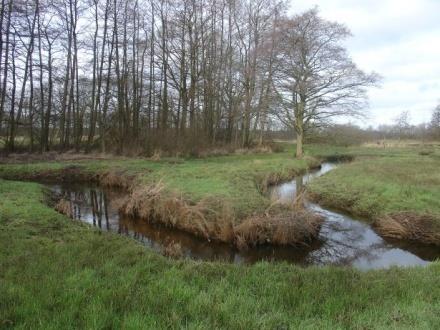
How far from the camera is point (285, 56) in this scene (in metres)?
22.8

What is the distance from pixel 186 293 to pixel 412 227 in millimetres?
7169

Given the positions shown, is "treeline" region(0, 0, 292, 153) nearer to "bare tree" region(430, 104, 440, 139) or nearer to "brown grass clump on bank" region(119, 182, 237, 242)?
"brown grass clump on bank" region(119, 182, 237, 242)

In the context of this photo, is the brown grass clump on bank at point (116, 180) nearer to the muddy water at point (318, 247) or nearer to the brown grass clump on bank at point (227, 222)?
the muddy water at point (318, 247)

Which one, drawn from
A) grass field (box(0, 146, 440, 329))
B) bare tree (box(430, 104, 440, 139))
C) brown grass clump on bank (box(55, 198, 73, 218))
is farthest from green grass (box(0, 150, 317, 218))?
bare tree (box(430, 104, 440, 139))

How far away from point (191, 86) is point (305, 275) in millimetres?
23161

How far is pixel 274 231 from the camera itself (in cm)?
803

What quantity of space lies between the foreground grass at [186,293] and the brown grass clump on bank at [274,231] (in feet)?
8.55

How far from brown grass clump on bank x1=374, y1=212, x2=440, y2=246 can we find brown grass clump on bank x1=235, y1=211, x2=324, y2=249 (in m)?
2.34

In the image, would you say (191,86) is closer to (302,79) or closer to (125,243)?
(302,79)

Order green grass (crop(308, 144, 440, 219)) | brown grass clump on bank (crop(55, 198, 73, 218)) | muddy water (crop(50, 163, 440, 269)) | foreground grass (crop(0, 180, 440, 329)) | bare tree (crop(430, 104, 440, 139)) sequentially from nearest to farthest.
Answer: foreground grass (crop(0, 180, 440, 329)) → muddy water (crop(50, 163, 440, 269)) → brown grass clump on bank (crop(55, 198, 73, 218)) → green grass (crop(308, 144, 440, 219)) → bare tree (crop(430, 104, 440, 139))

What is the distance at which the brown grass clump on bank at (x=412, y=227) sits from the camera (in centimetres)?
829

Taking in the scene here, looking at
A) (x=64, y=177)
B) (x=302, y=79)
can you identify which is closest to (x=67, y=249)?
(x=64, y=177)

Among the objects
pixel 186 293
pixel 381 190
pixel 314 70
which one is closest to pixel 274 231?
pixel 186 293

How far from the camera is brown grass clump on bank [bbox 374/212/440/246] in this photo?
829cm
